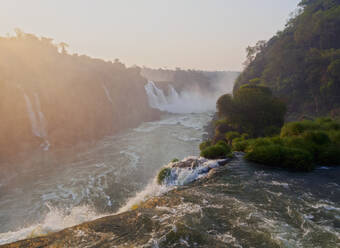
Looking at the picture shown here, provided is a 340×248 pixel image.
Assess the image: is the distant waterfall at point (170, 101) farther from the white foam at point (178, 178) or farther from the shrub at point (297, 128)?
the white foam at point (178, 178)

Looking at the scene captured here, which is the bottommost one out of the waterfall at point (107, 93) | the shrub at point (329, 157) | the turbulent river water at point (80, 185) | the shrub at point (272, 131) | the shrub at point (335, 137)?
the turbulent river water at point (80, 185)

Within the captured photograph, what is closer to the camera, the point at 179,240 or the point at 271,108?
the point at 179,240

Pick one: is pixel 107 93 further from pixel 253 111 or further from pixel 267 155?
pixel 267 155

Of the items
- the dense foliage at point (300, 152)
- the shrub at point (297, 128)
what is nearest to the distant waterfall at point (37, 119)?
the dense foliage at point (300, 152)

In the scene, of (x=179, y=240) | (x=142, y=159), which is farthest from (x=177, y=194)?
(x=142, y=159)

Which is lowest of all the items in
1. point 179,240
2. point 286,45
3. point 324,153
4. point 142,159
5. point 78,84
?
point 142,159

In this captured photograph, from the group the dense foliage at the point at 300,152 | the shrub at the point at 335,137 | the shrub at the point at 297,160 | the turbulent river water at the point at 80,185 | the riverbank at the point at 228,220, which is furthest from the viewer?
the turbulent river water at the point at 80,185

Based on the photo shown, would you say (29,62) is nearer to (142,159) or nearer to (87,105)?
(87,105)
